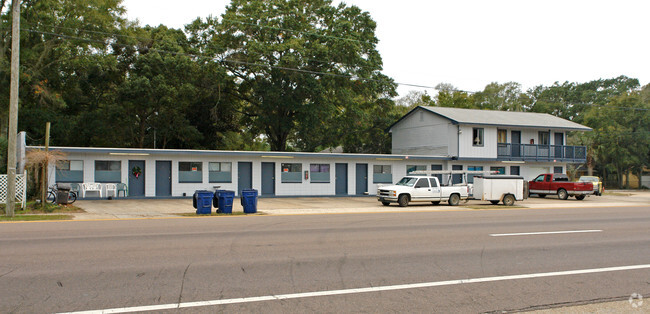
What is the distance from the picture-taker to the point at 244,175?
105 feet

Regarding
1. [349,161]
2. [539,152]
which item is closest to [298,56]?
[349,161]

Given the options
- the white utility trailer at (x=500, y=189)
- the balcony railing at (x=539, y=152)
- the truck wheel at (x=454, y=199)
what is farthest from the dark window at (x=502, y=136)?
the truck wheel at (x=454, y=199)

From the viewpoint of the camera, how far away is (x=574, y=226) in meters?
15.7

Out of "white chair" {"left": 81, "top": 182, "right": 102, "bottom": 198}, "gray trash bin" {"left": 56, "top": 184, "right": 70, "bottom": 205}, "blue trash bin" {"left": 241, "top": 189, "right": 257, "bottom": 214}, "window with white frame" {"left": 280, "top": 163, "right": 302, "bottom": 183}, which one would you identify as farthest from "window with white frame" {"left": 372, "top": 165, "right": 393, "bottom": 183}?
"gray trash bin" {"left": 56, "top": 184, "right": 70, "bottom": 205}

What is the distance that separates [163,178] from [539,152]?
29.0 meters

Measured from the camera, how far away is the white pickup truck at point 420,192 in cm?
2620

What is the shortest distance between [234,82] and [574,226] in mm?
33844

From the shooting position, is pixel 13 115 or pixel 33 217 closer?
pixel 33 217

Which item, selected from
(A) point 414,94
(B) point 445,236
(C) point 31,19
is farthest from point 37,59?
(A) point 414,94

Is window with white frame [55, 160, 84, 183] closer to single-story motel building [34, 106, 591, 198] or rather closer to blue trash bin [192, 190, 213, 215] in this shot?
single-story motel building [34, 106, 591, 198]

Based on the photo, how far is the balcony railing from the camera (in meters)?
39.6

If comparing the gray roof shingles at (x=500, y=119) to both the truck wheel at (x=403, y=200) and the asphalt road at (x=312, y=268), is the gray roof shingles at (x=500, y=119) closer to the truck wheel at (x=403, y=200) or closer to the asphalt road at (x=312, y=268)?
the truck wheel at (x=403, y=200)

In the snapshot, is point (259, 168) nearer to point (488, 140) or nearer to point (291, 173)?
point (291, 173)

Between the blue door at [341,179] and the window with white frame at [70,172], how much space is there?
15.6 m
